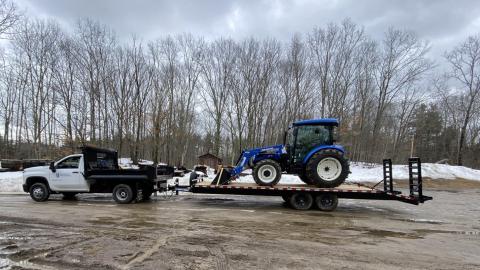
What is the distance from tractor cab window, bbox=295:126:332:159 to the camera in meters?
11.4

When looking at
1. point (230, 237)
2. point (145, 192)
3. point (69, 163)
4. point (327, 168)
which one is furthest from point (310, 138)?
point (69, 163)

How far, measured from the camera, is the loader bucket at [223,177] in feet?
37.5

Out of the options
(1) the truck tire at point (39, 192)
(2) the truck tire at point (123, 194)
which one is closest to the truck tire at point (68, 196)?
(1) the truck tire at point (39, 192)

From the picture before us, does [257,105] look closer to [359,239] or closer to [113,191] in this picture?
[113,191]

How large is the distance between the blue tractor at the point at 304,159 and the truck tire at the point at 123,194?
10.6 ft

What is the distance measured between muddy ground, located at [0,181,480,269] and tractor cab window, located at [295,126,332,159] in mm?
2263

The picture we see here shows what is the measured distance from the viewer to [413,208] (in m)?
12.1

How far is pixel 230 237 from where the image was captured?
6.89 m

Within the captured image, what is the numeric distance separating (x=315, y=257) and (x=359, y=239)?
1.89 metres

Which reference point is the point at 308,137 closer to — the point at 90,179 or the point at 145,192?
the point at 145,192

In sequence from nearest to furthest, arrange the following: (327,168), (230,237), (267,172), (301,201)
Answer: (230,237)
(301,201)
(327,168)
(267,172)

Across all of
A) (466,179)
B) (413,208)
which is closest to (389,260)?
(413,208)

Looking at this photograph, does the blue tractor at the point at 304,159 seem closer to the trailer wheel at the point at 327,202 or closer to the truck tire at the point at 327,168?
the truck tire at the point at 327,168

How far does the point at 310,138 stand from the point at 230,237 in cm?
572
